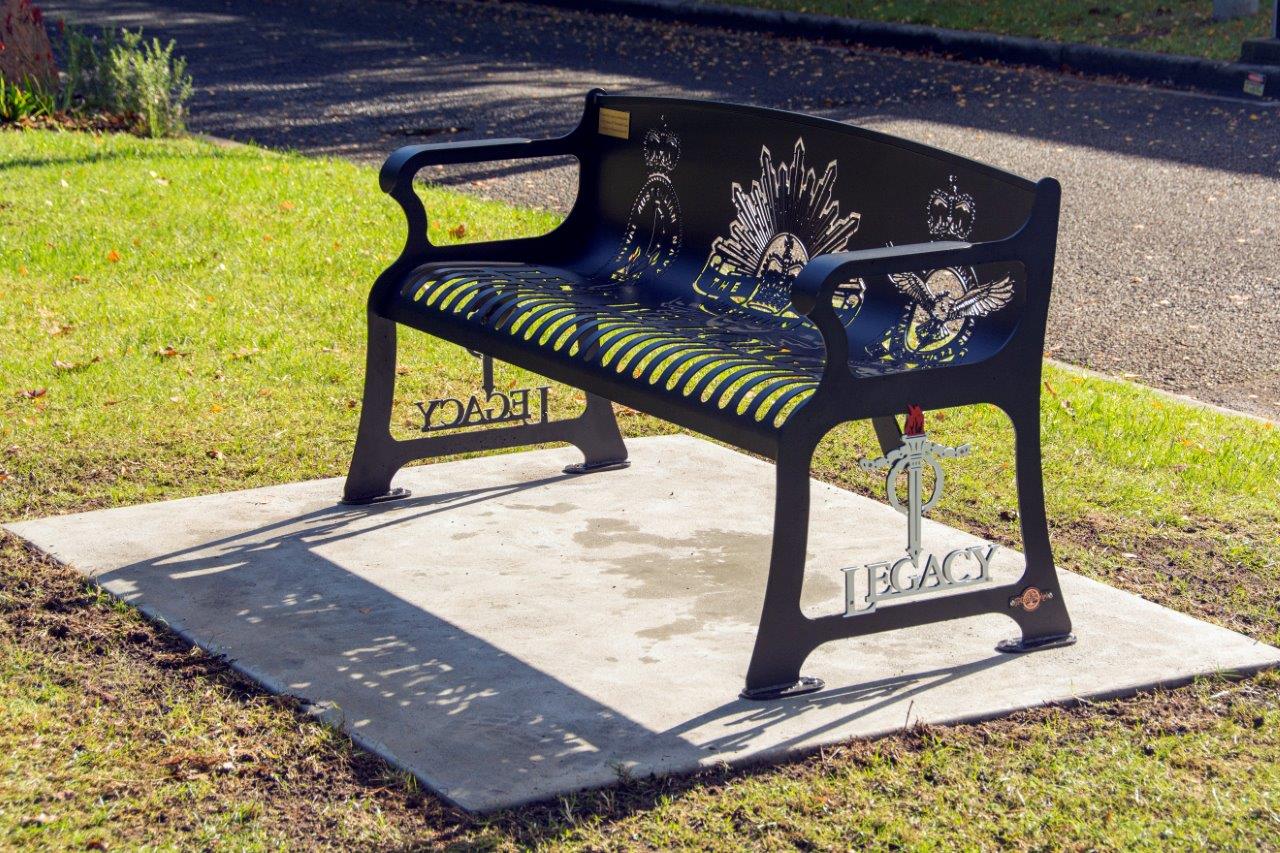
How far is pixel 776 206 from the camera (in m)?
4.65

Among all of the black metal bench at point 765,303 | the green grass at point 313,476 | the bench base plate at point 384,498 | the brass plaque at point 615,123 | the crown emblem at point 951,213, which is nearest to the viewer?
the green grass at point 313,476

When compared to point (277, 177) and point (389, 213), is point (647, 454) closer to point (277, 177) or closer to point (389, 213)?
point (389, 213)

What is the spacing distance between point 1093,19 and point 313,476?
11223 mm

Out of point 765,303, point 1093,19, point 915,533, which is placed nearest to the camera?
point 915,533

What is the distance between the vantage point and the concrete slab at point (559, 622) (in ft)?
11.7

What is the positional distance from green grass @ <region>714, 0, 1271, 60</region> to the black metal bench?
9206 mm

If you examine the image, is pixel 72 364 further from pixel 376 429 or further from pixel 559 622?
pixel 559 622

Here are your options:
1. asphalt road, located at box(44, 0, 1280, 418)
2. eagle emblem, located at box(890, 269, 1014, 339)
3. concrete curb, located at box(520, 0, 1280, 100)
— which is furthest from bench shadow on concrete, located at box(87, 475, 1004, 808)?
concrete curb, located at box(520, 0, 1280, 100)

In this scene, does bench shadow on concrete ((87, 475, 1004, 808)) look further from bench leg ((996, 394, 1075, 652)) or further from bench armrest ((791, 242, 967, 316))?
bench armrest ((791, 242, 967, 316))

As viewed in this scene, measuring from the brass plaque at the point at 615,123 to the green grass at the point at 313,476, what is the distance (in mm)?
1086

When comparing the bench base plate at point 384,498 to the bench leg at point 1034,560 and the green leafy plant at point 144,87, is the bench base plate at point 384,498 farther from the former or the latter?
the green leafy plant at point 144,87

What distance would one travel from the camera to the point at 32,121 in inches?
433

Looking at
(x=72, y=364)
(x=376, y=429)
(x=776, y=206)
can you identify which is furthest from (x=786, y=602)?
(x=72, y=364)

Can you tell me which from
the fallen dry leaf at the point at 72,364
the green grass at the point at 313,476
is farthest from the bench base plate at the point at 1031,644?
the fallen dry leaf at the point at 72,364
